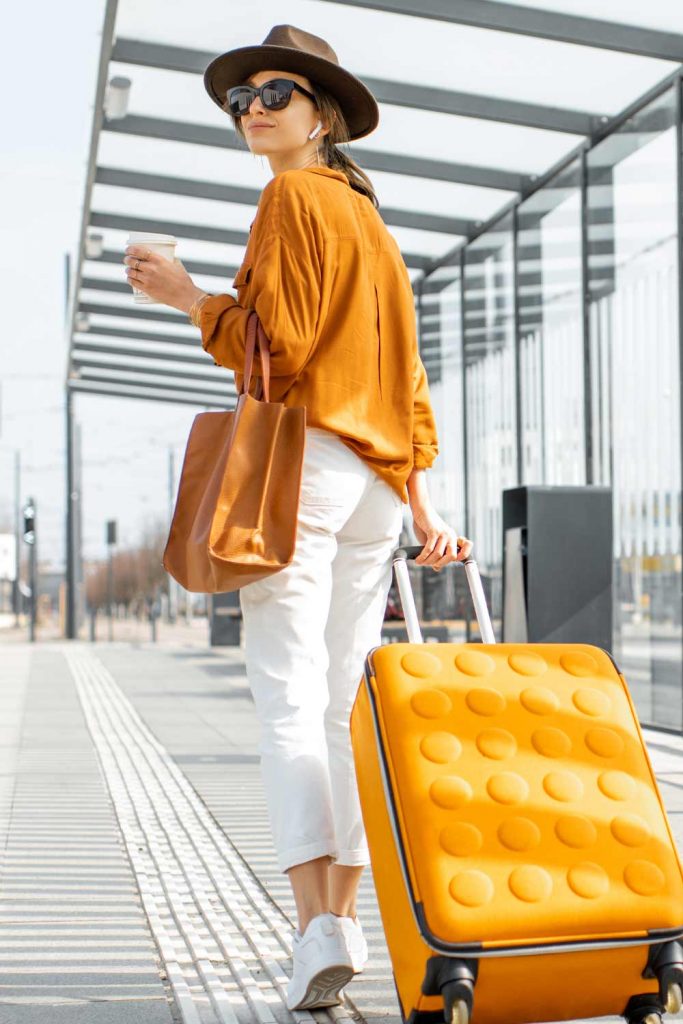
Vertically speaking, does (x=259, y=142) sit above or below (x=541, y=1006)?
above

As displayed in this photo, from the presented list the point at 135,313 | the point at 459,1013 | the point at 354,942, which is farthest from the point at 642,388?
the point at 135,313

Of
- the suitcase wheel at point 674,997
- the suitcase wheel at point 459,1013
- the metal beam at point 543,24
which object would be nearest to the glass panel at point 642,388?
the metal beam at point 543,24

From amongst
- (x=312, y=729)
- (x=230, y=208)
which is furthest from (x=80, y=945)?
(x=230, y=208)

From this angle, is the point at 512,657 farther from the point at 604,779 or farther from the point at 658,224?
the point at 658,224

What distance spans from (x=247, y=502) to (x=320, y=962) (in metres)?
0.88

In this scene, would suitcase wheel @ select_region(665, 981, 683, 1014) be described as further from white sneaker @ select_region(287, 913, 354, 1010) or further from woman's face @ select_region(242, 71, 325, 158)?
woman's face @ select_region(242, 71, 325, 158)

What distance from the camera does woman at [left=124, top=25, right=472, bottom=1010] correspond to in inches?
Answer: 109

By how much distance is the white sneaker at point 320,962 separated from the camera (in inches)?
106

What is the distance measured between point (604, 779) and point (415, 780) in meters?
0.34

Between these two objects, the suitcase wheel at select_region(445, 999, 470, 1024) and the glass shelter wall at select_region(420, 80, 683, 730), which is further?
the glass shelter wall at select_region(420, 80, 683, 730)

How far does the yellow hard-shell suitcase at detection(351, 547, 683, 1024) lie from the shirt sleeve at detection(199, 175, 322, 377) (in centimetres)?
67

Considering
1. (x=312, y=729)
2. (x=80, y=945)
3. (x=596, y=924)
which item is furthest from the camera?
(x=80, y=945)

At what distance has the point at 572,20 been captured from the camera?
7742 mm

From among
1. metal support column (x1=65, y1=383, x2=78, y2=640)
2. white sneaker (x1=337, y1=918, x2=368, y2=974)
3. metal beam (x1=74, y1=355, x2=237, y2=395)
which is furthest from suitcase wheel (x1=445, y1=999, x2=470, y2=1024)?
metal support column (x1=65, y1=383, x2=78, y2=640)
